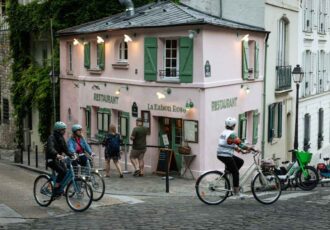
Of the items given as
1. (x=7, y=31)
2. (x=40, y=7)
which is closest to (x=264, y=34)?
(x=40, y=7)

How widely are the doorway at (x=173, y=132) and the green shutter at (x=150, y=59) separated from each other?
4.63 feet

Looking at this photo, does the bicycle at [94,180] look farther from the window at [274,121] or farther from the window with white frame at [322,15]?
the window with white frame at [322,15]

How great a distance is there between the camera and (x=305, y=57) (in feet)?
95.9

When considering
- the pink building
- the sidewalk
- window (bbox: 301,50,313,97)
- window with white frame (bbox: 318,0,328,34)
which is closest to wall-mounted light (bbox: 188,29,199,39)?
the pink building

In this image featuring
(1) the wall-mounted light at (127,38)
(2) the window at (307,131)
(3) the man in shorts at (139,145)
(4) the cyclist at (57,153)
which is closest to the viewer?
(4) the cyclist at (57,153)

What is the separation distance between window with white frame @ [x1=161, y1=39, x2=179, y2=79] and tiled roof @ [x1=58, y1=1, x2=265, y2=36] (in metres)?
0.73

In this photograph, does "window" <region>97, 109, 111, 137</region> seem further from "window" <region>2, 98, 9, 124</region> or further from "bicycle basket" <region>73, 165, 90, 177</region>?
"window" <region>2, 98, 9, 124</region>

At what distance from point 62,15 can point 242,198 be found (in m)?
16.2

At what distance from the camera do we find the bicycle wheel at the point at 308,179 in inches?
611

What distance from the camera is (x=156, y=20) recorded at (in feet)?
64.7

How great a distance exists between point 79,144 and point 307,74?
1904cm

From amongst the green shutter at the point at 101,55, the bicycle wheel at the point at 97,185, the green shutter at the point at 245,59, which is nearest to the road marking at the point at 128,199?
the bicycle wheel at the point at 97,185

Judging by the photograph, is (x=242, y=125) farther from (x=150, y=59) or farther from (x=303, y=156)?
(x=303, y=156)

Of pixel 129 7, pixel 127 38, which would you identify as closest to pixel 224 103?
pixel 127 38
